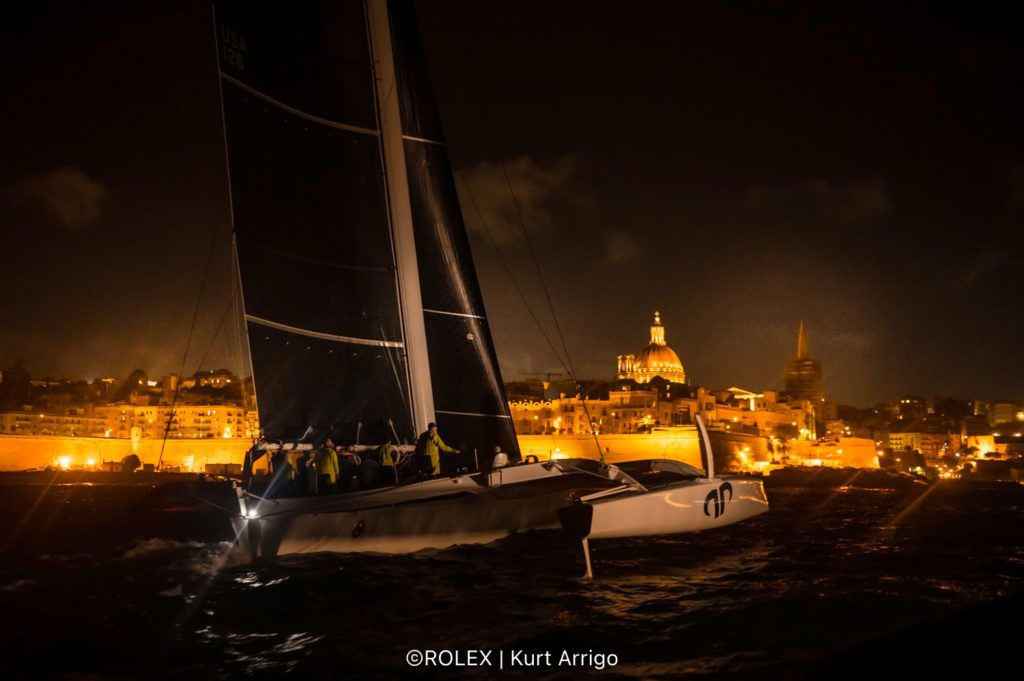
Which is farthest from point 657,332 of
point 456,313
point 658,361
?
point 456,313

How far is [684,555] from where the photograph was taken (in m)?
11.9

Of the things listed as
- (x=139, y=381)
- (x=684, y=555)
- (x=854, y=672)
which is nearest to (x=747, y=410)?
(x=139, y=381)

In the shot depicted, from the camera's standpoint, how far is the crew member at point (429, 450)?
11617 mm

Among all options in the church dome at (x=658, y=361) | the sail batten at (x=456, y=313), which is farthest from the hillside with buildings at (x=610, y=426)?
the sail batten at (x=456, y=313)

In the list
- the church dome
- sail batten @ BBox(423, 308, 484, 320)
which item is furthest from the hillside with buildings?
sail batten @ BBox(423, 308, 484, 320)

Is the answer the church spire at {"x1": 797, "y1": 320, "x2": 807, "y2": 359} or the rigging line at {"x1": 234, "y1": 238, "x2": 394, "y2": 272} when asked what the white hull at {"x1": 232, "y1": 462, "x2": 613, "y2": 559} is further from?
the church spire at {"x1": 797, "y1": 320, "x2": 807, "y2": 359}

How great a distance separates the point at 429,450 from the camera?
11648 millimetres

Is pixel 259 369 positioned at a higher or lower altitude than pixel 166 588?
higher

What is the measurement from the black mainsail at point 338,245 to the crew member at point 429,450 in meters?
1.06

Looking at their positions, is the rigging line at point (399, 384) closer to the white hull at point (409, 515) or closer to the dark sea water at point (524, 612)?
the white hull at point (409, 515)

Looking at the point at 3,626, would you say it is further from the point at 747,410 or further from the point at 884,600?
the point at 747,410

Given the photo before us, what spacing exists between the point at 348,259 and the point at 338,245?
0.89ft

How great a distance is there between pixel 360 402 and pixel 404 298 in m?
1.80

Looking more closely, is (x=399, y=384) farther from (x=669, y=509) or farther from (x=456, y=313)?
(x=669, y=509)
